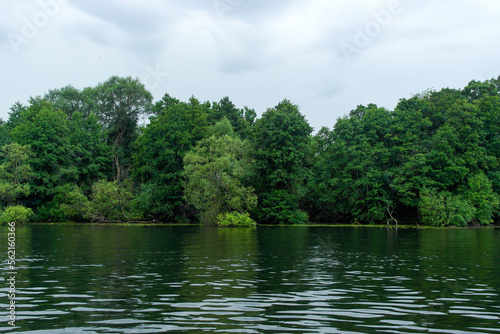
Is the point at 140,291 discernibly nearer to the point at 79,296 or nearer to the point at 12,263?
the point at 79,296

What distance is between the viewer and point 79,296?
12.8m

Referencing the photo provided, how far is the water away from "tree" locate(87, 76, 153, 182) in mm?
61849

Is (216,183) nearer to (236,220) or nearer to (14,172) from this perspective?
(236,220)

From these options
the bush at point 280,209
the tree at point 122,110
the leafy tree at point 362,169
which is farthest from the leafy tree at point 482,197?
the tree at point 122,110

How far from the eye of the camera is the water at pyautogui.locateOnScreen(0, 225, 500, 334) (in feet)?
32.1

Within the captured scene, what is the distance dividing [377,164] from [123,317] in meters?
60.2

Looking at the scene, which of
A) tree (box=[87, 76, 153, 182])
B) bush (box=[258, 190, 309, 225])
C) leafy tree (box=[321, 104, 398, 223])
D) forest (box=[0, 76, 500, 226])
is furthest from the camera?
tree (box=[87, 76, 153, 182])

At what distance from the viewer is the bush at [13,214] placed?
194ft

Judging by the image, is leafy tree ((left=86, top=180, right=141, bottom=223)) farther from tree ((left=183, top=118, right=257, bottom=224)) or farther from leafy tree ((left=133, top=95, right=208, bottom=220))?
tree ((left=183, top=118, right=257, bottom=224))

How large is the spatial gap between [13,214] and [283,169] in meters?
37.9

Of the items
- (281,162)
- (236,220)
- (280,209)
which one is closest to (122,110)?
(281,162)

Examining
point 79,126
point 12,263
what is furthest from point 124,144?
point 12,263

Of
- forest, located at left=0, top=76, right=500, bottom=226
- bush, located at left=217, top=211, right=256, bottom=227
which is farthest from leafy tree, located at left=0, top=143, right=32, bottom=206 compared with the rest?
bush, located at left=217, top=211, right=256, bottom=227

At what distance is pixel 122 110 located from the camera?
83.1m
